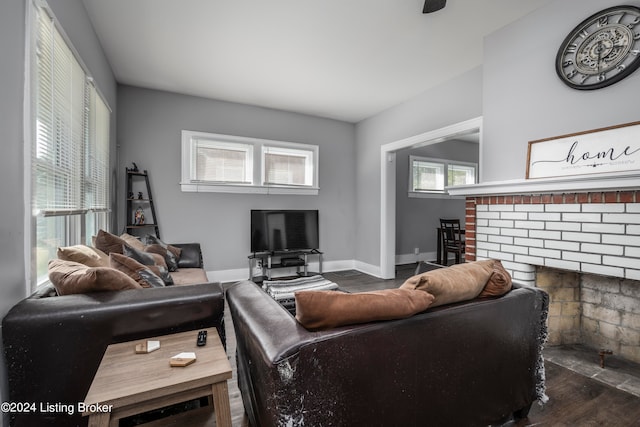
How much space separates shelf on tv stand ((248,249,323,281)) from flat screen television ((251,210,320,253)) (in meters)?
0.08

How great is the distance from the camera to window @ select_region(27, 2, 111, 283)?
59.6 inches

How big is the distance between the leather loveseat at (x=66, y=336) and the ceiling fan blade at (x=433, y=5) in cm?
259

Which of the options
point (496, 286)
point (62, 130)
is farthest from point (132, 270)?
point (496, 286)

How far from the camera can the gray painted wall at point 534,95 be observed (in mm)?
1956

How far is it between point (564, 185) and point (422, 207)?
4142mm

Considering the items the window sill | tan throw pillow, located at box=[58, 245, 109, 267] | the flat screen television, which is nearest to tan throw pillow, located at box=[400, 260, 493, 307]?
tan throw pillow, located at box=[58, 245, 109, 267]

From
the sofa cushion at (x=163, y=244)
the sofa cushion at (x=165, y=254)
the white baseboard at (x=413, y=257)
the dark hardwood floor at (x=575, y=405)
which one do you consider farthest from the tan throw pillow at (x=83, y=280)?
the white baseboard at (x=413, y=257)

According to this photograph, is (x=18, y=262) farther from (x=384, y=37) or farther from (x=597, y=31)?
(x=597, y=31)

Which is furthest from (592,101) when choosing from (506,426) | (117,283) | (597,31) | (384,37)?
(117,283)

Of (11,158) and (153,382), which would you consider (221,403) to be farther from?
(11,158)

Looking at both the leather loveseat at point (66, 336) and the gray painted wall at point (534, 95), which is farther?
the gray painted wall at point (534, 95)

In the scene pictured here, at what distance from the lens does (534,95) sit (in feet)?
7.74

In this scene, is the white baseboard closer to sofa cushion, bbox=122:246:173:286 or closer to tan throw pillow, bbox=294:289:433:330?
sofa cushion, bbox=122:246:173:286

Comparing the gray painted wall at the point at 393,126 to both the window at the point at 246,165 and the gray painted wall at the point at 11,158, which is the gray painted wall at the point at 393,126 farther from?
the gray painted wall at the point at 11,158
